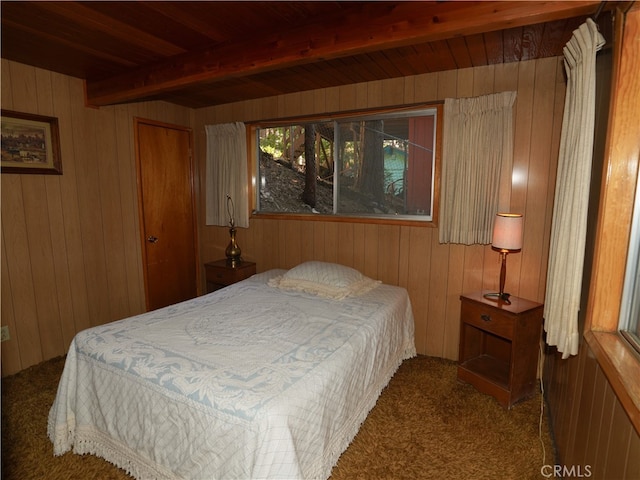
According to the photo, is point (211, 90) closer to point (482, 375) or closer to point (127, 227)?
point (127, 227)

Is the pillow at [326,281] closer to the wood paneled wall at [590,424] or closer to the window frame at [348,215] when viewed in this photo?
the window frame at [348,215]

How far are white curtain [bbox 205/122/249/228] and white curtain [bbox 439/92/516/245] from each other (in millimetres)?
1977

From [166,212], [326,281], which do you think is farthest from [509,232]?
[166,212]

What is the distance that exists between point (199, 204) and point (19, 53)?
1.98 metres

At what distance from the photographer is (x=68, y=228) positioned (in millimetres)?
2969

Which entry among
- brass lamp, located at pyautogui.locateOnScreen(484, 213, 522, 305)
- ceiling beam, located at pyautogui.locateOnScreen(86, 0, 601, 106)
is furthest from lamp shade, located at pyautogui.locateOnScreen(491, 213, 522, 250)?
ceiling beam, located at pyautogui.locateOnScreen(86, 0, 601, 106)

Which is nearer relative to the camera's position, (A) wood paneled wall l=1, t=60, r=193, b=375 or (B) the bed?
(B) the bed

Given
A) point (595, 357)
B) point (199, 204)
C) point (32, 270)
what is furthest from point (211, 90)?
point (595, 357)

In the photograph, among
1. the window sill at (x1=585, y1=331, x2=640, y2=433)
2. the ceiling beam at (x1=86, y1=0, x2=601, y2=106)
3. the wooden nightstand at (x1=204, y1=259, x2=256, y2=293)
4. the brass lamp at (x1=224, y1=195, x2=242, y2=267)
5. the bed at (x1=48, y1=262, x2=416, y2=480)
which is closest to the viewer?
the window sill at (x1=585, y1=331, x2=640, y2=433)

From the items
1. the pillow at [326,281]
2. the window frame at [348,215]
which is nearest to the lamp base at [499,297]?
the window frame at [348,215]

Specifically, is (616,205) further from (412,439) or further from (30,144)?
(30,144)

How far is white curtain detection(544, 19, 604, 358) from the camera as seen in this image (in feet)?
5.23

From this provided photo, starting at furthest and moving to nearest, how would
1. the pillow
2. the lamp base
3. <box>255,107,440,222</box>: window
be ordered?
<box>255,107,440,222</box>: window, the pillow, the lamp base

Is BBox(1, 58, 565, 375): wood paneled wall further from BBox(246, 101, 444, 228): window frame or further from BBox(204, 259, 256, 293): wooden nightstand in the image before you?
BBox(204, 259, 256, 293): wooden nightstand
